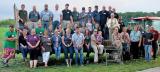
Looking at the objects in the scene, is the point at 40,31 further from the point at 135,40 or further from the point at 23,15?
the point at 135,40

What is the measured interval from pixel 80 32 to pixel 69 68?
1.93 meters

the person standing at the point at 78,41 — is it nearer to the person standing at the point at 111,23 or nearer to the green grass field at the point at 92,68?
the green grass field at the point at 92,68

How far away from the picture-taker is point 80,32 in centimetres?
2155

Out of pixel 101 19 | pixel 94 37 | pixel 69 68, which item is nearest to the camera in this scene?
pixel 69 68

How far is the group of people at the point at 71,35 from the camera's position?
2114 cm

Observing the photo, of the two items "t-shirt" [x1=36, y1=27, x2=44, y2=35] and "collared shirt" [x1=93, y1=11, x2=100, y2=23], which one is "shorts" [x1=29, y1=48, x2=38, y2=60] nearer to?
"t-shirt" [x1=36, y1=27, x2=44, y2=35]

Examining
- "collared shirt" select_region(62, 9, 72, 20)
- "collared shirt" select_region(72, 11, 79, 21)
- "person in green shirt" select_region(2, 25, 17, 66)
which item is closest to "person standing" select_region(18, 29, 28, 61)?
"person in green shirt" select_region(2, 25, 17, 66)

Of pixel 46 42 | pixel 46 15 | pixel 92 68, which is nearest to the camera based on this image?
pixel 92 68

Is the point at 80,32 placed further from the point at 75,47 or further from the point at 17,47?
the point at 17,47

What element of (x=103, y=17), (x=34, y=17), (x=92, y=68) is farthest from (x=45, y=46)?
(x=103, y=17)

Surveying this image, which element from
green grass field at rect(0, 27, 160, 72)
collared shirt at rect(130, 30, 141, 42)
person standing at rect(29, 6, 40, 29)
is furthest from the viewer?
collared shirt at rect(130, 30, 141, 42)

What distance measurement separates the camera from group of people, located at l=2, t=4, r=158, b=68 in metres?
21.1

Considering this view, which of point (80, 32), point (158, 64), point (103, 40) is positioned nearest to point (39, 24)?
point (80, 32)

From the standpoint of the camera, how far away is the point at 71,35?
70.6ft
